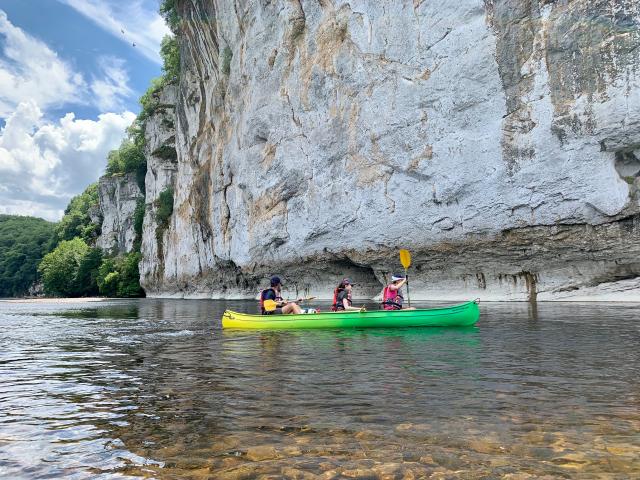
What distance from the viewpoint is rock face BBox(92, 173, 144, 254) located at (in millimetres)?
69250

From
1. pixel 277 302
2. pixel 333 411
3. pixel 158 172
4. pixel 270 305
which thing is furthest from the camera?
pixel 158 172

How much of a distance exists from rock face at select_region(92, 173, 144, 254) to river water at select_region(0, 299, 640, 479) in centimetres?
6262

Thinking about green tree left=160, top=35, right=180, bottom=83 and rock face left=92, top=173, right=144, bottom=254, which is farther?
rock face left=92, top=173, right=144, bottom=254

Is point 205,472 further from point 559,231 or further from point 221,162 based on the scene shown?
point 221,162

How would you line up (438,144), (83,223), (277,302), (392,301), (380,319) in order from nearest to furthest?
(380,319), (392,301), (277,302), (438,144), (83,223)

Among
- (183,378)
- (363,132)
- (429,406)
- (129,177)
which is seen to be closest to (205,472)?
(429,406)

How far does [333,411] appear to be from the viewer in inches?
209

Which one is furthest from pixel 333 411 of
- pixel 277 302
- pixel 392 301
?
pixel 277 302

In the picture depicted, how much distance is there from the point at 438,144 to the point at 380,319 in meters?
13.2

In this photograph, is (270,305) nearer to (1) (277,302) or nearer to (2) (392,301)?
(1) (277,302)

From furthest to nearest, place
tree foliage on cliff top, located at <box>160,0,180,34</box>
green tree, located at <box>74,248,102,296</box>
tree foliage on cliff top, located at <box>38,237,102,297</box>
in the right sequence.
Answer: tree foliage on cliff top, located at <box>38,237,102,297</box>
green tree, located at <box>74,248,102,296</box>
tree foliage on cliff top, located at <box>160,0,180,34</box>

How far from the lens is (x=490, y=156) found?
889 inches

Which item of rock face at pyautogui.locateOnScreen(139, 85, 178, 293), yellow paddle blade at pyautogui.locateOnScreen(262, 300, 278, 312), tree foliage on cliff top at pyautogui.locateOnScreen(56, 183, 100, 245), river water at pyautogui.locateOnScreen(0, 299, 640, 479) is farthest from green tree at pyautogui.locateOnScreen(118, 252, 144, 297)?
river water at pyautogui.locateOnScreen(0, 299, 640, 479)

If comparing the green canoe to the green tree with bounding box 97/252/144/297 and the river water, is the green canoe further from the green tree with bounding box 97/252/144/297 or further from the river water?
the green tree with bounding box 97/252/144/297
